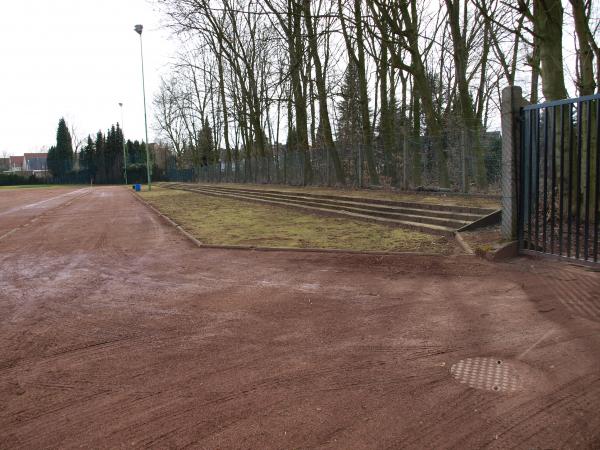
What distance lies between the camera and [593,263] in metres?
6.69

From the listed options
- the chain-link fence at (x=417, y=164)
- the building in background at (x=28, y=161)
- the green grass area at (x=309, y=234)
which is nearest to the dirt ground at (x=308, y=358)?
the green grass area at (x=309, y=234)

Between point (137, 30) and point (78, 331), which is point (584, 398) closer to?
point (78, 331)

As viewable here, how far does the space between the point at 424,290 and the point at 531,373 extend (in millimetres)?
2652

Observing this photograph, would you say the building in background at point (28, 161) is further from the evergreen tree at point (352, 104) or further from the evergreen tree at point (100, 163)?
the evergreen tree at point (352, 104)

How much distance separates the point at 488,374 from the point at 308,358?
1425 millimetres

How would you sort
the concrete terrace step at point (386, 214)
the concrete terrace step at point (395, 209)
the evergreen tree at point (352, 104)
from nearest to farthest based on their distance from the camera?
the concrete terrace step at point (386, 214)
the concrete terrace step at point (395, 209)
the evergreen tree at point (352, 104)

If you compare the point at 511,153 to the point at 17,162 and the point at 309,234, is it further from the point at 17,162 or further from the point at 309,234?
the point at 17,162

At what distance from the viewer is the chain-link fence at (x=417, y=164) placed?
15477 millimetres

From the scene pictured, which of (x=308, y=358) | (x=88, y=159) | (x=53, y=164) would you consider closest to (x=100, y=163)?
(x=88, y=159)

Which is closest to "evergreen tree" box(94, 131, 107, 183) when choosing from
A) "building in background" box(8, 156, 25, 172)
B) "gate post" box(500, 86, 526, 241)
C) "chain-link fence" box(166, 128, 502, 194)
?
"building in background" box(8, 156, 25, 172)

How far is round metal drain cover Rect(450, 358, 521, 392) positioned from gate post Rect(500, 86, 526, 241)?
16.0ft

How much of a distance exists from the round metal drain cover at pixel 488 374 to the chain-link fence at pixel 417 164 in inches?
453

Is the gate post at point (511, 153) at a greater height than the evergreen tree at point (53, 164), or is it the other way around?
the evergreen tree at point (53, 164)

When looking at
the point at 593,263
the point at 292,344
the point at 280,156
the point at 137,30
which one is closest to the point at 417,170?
the point at 593,263
